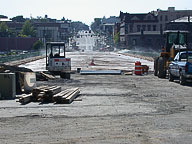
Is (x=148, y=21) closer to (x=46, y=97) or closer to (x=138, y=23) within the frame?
(x=138, y=23)

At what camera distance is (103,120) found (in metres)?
12.8

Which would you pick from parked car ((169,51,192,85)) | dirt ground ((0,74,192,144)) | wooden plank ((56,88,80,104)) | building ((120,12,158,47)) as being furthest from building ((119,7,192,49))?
dirt ground ((0,74,192,144))

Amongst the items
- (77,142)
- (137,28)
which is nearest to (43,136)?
(77,142)

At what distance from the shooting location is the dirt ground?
10.3 meters

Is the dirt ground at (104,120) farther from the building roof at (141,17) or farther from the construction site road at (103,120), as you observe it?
the building roof at (141,17)

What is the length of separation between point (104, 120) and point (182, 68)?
12.5 m

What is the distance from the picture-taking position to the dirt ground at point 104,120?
10328 millimetres

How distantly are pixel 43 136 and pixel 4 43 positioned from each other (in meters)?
134

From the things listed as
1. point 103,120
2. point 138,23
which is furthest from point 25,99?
point 138,23

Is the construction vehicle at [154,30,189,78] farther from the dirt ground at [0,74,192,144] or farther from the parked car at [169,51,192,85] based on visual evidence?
the dirt ground at [0,74,192,144]

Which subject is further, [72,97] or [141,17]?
[141,17]

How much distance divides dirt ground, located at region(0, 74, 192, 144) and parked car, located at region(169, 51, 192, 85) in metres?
4.02

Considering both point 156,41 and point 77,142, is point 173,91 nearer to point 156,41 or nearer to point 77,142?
point 77,142

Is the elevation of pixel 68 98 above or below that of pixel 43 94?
below
